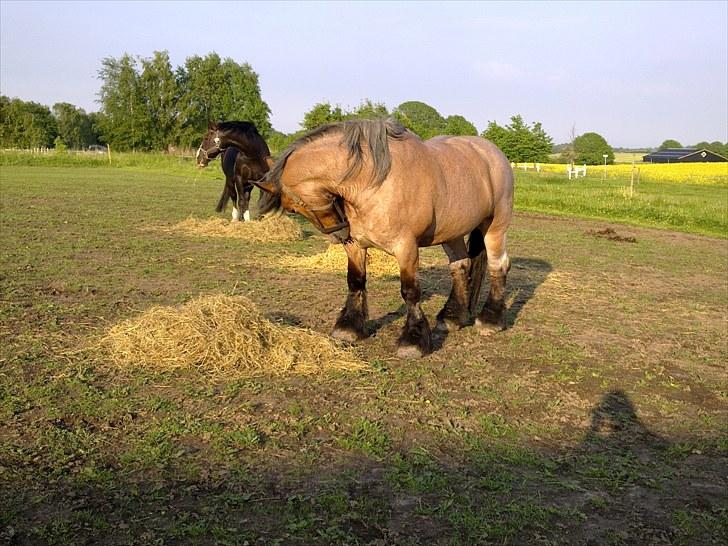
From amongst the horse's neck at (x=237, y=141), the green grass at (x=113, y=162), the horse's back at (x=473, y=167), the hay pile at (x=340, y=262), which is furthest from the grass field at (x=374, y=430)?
the green grass at (x=113, y=162)

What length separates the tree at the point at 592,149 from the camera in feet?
273

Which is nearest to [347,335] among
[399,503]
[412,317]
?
[412,317]

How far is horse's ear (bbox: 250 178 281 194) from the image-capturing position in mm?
5066

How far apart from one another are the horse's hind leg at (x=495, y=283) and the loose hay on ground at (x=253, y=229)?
6113 millimetres

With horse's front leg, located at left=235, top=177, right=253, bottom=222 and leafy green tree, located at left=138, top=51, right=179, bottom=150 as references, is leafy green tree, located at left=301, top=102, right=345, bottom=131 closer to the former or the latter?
horse's front leg, located at left=235, top=177, right=253, bottom=222

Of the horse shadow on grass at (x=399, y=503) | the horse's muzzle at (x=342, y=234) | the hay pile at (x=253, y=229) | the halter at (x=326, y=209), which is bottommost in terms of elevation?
the horse shadow on grass at (x=399, y=503)

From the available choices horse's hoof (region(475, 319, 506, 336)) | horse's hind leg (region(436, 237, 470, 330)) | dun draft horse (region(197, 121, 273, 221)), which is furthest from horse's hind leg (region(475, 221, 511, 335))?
dun draft horse (region(197, 121, 273, 221))

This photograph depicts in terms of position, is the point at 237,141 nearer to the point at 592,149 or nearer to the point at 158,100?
the point at 158,100

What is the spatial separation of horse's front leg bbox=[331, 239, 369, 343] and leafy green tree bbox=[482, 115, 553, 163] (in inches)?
2116

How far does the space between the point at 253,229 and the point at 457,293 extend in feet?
22.2

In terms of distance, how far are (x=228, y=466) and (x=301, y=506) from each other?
57 cm

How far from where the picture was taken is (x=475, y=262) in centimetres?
693

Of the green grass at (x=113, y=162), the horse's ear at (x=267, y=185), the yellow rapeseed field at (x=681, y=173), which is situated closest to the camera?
the horse's ear at (x=267, y=185)

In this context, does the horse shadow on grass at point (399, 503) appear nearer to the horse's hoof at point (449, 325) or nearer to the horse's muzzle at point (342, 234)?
the horse's muzzle at point (342, 234)
